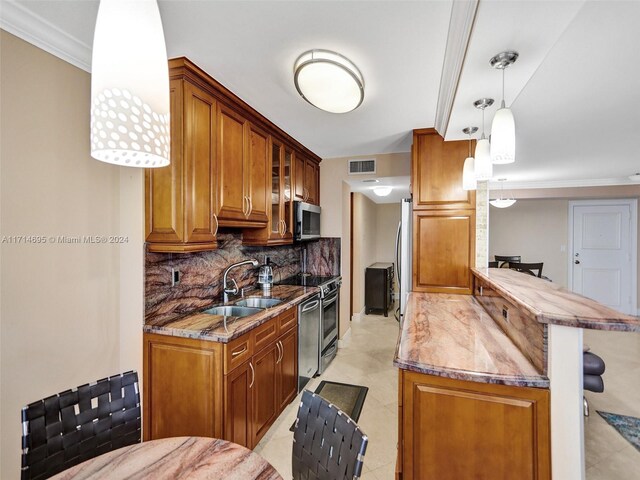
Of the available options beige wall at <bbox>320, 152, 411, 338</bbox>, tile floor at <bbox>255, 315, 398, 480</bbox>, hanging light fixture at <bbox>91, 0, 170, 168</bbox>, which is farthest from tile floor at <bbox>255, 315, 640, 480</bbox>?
hanging light fixture at <bbox>91, 0, 170, 168</bbox>

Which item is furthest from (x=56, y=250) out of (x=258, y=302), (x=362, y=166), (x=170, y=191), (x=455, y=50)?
(x=362, y=166)

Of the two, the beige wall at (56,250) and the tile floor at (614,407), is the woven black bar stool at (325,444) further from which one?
the tile floor at (614,407)

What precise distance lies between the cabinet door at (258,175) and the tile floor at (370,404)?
Result: 1.64 metres

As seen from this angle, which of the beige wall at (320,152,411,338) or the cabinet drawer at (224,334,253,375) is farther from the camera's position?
the beige wall at (320,152,411,338)

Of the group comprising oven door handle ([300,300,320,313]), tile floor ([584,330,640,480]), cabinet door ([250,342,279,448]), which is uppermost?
oven door handle ([300,300,320,313])

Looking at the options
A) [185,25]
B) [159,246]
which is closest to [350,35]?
[185,25]

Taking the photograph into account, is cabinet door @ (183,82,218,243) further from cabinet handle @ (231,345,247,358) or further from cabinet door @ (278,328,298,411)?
cabinet door @ (278,328,298,411)

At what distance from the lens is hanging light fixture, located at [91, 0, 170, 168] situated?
2.47 ft

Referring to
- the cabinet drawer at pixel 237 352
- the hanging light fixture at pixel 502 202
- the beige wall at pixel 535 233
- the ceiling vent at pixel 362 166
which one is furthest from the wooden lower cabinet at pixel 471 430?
the beige wall at pixel 535 233

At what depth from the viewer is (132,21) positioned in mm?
771

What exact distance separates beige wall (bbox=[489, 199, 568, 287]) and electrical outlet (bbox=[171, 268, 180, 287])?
6.63 meters

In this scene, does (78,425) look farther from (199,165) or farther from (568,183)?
(568,183)

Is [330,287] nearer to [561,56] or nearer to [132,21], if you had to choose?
[561,56]

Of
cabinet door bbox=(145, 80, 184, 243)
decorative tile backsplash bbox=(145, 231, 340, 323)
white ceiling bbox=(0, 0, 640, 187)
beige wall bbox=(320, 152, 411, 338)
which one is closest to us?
white ceiling bbox=(0, 0, 640, 187)
